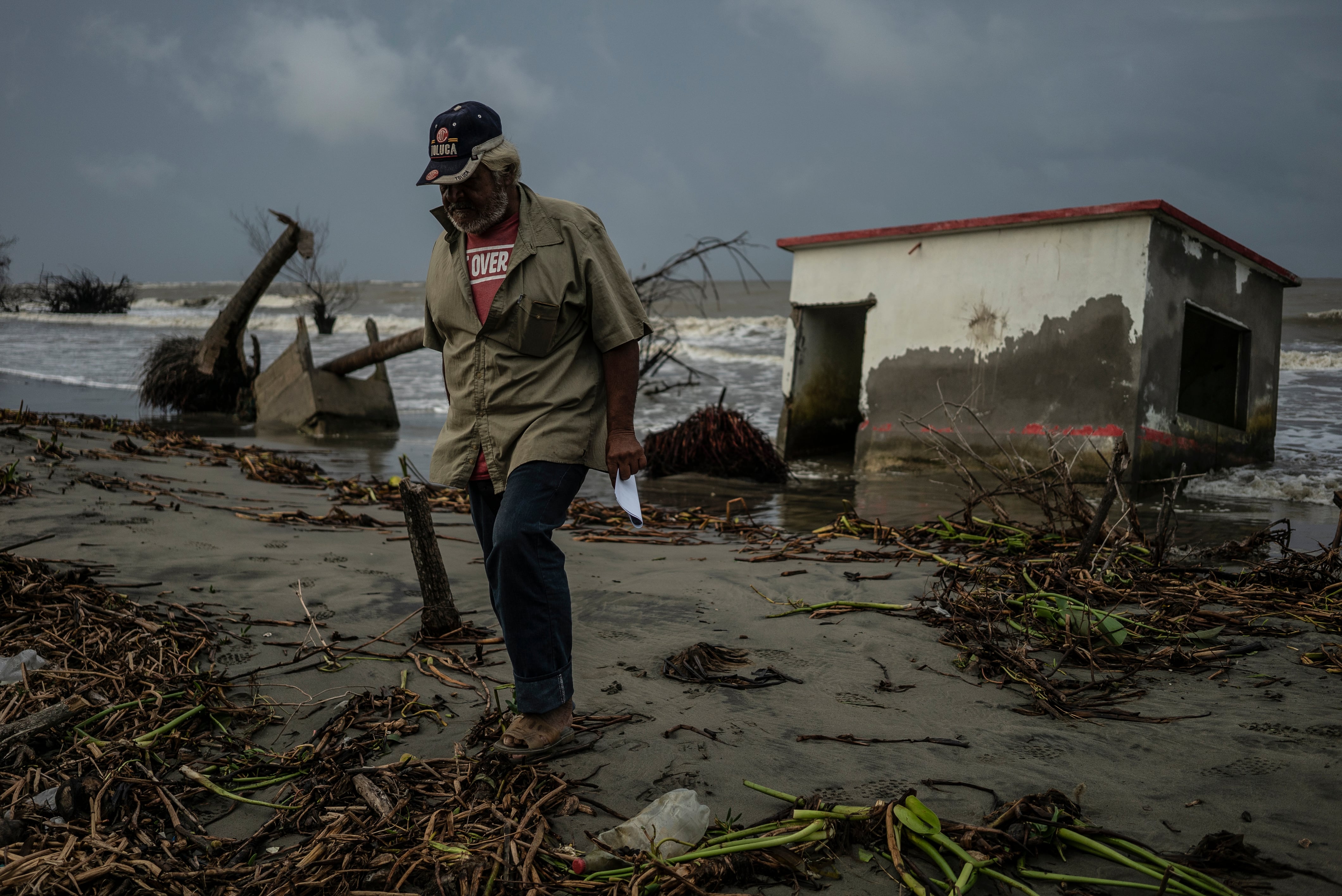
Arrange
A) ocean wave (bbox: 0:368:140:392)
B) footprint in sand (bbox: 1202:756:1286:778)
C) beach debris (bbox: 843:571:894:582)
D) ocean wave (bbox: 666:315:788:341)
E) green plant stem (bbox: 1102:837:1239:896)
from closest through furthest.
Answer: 1. green plant stem (bbox: 1102:837:1239:896)
2. footprint in sand (bbox: 1202:756:1286:778)
3. beach debris (bbox: 843:571:894:582)
4. ocean wave (bbox: 0:368:140:392)
5. ocean wave (bbox: 666:315:788:341)

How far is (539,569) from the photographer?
2.48 m

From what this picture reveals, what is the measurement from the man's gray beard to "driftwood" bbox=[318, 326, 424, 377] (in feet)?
28.8

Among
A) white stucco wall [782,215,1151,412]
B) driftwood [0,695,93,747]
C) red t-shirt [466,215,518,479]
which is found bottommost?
driftwood [0,695,93,747]

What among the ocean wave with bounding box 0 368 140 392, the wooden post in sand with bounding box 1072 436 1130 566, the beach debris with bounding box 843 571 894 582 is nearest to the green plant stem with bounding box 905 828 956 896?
the wooden post in sand with bounding box 1072 436 1130 566

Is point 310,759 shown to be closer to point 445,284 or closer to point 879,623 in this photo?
point 445,284

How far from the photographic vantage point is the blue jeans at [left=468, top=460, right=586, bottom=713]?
2438 mm

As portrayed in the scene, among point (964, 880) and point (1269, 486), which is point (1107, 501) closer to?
point (964, 880)

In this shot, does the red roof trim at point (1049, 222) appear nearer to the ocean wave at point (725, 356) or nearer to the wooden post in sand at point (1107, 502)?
the wooden post in sand at point (1107, 502)

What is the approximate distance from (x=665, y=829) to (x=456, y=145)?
180 centimetres

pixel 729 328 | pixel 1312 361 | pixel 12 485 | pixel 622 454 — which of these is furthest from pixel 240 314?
pixel 1312 361

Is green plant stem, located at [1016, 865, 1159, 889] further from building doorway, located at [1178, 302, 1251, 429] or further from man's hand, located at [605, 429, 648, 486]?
building doorway, located at [1178, 302, 1251, 429]

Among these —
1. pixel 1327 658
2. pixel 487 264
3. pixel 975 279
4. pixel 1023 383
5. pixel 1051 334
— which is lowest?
pixel 1327 658

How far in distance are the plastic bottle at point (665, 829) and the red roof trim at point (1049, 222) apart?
7873mm

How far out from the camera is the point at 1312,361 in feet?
62.5
